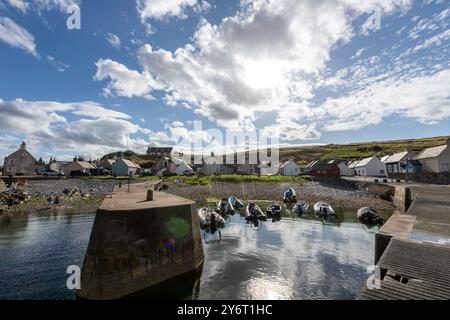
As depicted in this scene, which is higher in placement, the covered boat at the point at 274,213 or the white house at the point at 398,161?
the white house at the point at 398,161

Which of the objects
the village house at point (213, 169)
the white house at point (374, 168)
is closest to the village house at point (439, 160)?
the white house at point (374, 168)

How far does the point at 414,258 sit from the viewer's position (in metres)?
11.3

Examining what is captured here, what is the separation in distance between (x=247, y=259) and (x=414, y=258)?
13003mm

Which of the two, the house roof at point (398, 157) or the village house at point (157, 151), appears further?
the village house at point (157, 151)

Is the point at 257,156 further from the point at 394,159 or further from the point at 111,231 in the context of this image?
the point at 111,231

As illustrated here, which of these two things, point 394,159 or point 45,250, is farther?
point 394,159

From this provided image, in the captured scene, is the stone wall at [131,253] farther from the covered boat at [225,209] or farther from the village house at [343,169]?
the village house at [343,169]

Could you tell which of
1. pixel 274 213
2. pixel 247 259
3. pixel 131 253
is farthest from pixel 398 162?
→ pixel 131 253

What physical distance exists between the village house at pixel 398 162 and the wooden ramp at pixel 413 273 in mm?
67203

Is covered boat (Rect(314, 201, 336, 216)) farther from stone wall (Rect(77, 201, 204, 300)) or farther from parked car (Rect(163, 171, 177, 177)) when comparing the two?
parked car (Rect(163, 171, 177, 177))

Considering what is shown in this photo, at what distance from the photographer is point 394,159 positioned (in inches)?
3014

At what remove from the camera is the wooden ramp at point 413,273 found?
8.09 metres
